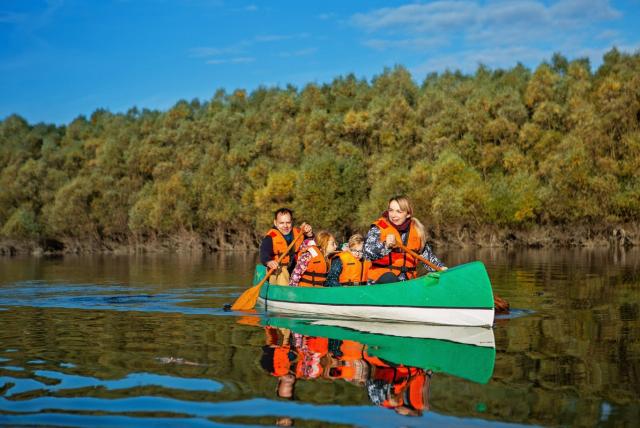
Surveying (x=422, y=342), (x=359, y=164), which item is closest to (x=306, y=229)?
(x=422, y=342)

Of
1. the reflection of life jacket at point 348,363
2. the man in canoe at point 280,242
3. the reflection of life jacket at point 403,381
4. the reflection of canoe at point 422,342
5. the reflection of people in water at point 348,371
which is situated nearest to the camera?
Answer: the reflection of life jacket at point 403,381

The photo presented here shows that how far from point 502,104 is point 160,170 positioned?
1344 inches

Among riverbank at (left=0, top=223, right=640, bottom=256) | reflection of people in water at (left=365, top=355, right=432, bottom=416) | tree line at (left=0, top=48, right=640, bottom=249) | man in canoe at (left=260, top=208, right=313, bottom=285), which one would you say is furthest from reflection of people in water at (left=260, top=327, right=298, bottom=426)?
riverbank at (left=0, top=223, right=640, bottom=256)

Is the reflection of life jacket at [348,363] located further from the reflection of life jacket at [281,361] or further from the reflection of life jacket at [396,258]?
the reflection of life jacket at [396,258]

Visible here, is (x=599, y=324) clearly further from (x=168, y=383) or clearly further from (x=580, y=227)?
(x=580, y=227)

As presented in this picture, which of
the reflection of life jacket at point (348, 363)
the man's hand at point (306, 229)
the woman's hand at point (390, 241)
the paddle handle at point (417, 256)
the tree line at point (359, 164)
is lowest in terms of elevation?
the reflection of life jacket at point (348, 363)

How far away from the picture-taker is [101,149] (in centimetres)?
8469

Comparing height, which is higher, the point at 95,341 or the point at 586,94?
the point at 586,94

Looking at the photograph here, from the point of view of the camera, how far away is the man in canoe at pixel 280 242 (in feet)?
46.6

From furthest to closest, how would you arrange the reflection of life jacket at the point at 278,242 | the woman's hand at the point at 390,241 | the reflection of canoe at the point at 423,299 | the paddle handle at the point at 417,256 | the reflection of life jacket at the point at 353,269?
1. the reflection of life jacket at the point at 278,242
2. the reflection of life jacket at the point at 353,269
3. the paddle handle at the point at 417,256
4. the woman's hand at the point at 390,241
5. the reflection of canoe at the point at 423,299

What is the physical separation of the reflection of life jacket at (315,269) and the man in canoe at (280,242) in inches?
35.5

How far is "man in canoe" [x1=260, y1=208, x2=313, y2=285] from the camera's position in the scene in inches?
560

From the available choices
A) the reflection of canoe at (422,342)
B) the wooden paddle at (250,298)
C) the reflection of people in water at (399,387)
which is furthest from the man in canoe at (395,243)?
the reflection of people in water at (399,387)

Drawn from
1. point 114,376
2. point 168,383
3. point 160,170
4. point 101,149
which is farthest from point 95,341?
point 101,149
